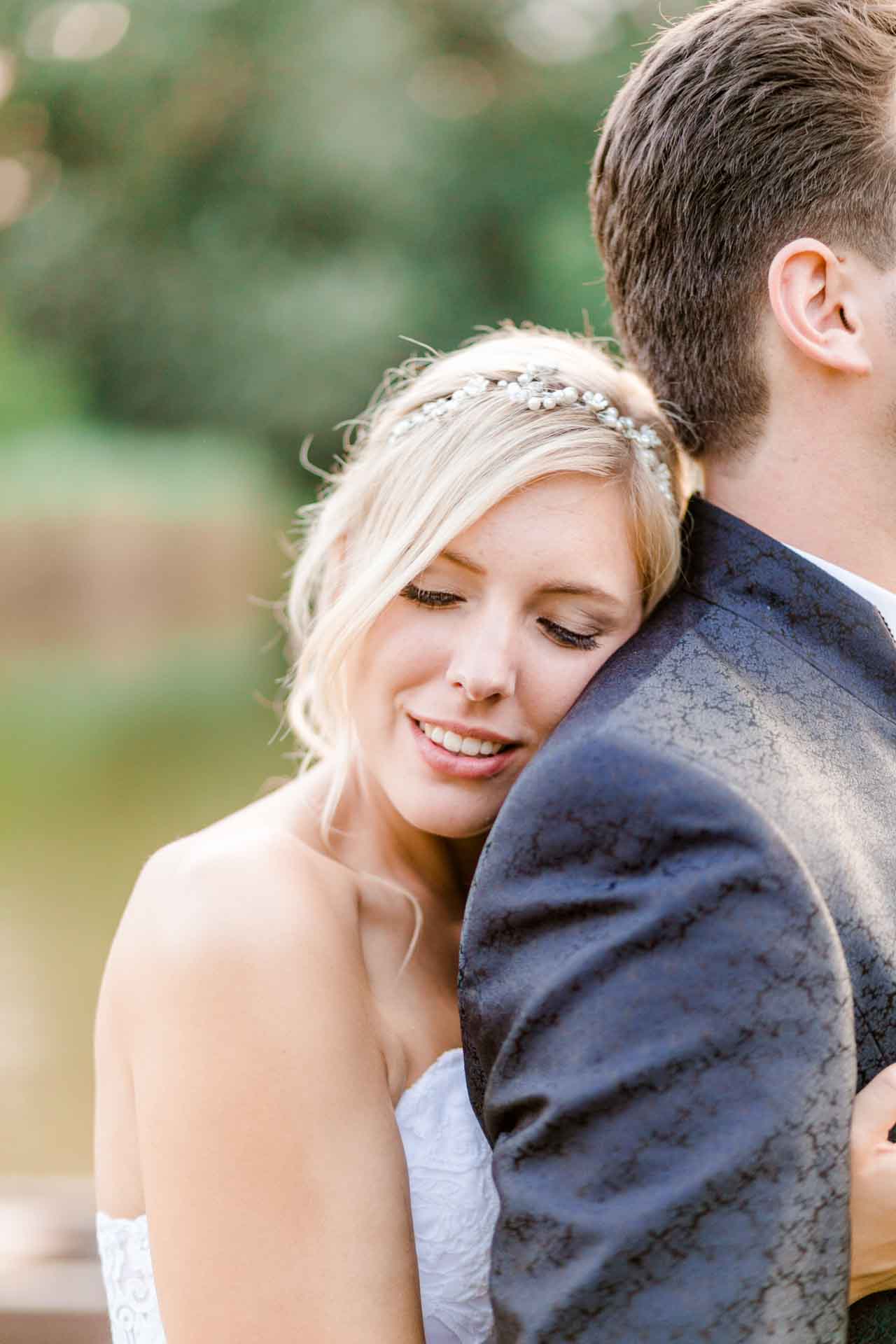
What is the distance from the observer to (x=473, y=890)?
139cm

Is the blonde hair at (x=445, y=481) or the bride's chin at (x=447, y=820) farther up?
the blonde hair at (x=445, y=481)

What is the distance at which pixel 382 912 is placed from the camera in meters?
1.84

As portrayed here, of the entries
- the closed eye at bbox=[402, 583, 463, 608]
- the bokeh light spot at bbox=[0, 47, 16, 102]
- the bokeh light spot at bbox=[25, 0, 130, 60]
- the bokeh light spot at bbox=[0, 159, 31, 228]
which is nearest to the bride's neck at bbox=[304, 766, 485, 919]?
the closed eye at bbox=[402, 583, 463, 608]

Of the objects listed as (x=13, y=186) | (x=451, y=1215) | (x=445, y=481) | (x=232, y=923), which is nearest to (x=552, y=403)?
(x=445, y=481)

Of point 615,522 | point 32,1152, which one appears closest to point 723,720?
point 615,522

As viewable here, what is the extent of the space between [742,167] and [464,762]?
0.81 metres

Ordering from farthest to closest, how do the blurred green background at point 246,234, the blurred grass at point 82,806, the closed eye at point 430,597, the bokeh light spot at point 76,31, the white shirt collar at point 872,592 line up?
the bokeh light spot at point 76,31 < the blurred green background at point 246,234 < the blurred grass at point 82,806 < the closed eye at point 430,597 < the white shirt collar at point 872,592

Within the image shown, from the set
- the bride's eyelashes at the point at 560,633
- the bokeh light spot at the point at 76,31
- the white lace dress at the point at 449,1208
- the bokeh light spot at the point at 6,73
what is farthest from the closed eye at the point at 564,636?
the bokeh light spot at the point at 6,73

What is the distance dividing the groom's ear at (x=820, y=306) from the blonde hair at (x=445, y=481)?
0.82 ft

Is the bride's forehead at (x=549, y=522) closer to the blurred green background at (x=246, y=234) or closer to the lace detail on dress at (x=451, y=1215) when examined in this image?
the lace detail on dress at (x=451, y=1215)

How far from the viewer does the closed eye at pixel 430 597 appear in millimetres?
1745

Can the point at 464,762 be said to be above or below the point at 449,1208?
above

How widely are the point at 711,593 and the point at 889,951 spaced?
1.59ft

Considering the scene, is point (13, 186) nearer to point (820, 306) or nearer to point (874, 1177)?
point (820, 306)
